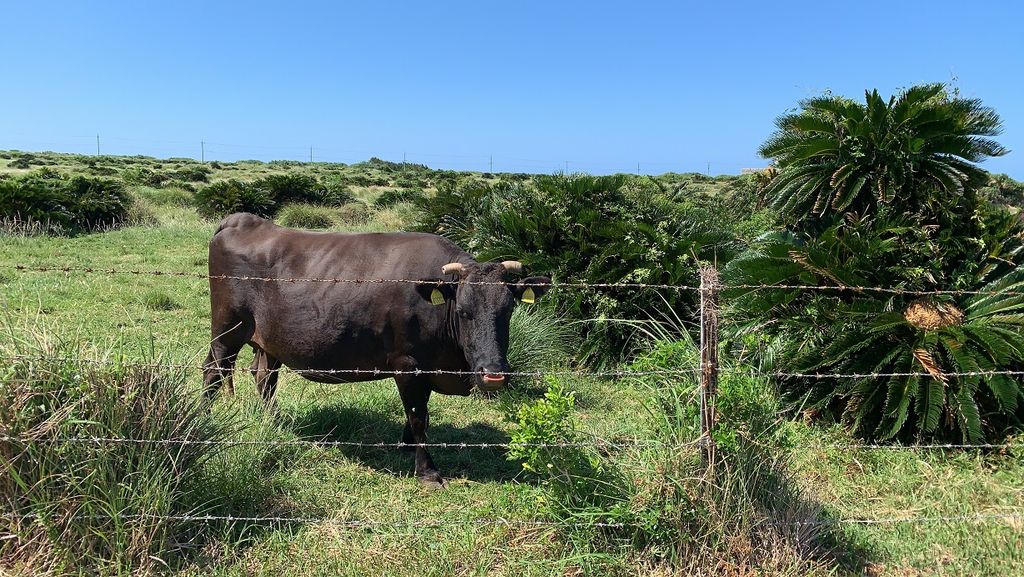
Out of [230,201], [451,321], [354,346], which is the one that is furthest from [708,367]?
[230,201]

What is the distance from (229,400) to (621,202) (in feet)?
19.5

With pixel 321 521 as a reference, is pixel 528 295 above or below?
above

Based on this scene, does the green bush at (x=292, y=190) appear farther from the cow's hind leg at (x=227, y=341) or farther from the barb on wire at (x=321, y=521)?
the barb on wire at (x=321, y=521)

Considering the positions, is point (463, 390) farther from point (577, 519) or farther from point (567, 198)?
point (567, 198)

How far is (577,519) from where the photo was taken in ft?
11.7

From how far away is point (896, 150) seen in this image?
18.5 ft

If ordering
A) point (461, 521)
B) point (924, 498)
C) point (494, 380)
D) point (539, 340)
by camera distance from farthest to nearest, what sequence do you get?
point (539, 340), point (494, 380), point (924, 498), point (461, 521)

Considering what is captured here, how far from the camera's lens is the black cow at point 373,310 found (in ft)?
16.1

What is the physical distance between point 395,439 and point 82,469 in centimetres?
274

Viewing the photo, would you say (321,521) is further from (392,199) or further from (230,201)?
(392,199)

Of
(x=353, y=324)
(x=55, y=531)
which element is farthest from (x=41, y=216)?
(x=55, y=531)

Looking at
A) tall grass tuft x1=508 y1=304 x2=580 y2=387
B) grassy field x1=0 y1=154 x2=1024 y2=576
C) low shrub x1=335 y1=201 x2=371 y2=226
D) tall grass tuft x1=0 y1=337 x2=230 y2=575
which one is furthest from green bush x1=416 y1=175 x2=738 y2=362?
low shrub x1=335 y1=201 x2=371 y2=226

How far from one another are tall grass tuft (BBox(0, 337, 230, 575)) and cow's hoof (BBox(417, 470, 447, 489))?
1722mm

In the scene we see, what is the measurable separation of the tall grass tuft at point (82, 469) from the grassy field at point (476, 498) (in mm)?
127
